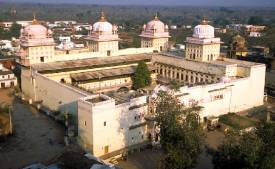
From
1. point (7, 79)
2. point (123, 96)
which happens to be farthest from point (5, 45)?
point (123, 96)

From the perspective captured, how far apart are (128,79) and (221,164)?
21844 millimetres

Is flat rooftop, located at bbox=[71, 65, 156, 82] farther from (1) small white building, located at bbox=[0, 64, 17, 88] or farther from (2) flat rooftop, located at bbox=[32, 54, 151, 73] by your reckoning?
(1) small white building, located at bbox=[0, 64, 17, 88]

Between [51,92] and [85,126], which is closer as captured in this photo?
[85,126]

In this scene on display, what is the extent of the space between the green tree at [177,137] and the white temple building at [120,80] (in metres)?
5.11

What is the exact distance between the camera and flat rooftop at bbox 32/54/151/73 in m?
34.6

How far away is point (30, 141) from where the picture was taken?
26766mm

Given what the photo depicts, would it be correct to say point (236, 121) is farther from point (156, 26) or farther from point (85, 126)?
point (156, 26)

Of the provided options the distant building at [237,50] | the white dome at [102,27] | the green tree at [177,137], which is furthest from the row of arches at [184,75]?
the green tree at [177,137]

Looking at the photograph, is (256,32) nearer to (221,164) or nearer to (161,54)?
(161,54)

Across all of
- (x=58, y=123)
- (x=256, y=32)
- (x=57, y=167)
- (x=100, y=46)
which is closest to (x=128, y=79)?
(x=100, y=46)

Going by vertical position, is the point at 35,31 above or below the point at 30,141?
above

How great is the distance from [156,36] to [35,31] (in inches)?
573

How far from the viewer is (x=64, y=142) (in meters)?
26.4

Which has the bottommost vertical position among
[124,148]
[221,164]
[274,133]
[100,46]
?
[124,148]
